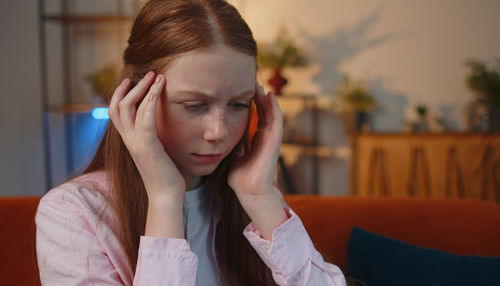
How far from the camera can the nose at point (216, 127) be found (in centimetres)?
76

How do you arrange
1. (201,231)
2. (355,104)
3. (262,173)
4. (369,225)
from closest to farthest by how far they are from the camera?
(262,173)
(201,231)
(369,225)
(355,104)

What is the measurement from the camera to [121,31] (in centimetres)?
393

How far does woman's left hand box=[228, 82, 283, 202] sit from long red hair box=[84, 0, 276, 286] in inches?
6.0

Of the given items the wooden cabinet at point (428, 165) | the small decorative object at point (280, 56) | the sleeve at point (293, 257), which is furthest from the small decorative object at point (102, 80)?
the sleeve at point (293, 257)

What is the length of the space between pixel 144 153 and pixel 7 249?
764 millimetres

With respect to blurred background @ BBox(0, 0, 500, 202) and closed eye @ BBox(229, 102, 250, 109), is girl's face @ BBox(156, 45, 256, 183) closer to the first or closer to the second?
closed eye @ BBox(229, 102, 250, 109)

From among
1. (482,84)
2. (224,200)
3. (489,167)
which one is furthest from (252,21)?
(224,200)

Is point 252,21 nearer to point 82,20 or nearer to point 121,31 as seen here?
point 121,31

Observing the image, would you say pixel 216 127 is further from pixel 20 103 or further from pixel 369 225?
pixel 20 103

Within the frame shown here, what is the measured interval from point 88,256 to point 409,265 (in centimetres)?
80

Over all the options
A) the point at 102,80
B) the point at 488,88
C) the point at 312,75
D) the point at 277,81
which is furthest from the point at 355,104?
the point at 102,80

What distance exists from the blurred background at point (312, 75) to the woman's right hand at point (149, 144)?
2847 mm

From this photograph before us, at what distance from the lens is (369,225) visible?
126 cm

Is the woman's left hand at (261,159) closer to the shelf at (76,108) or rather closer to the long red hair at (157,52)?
the long red hair at (157,52)
